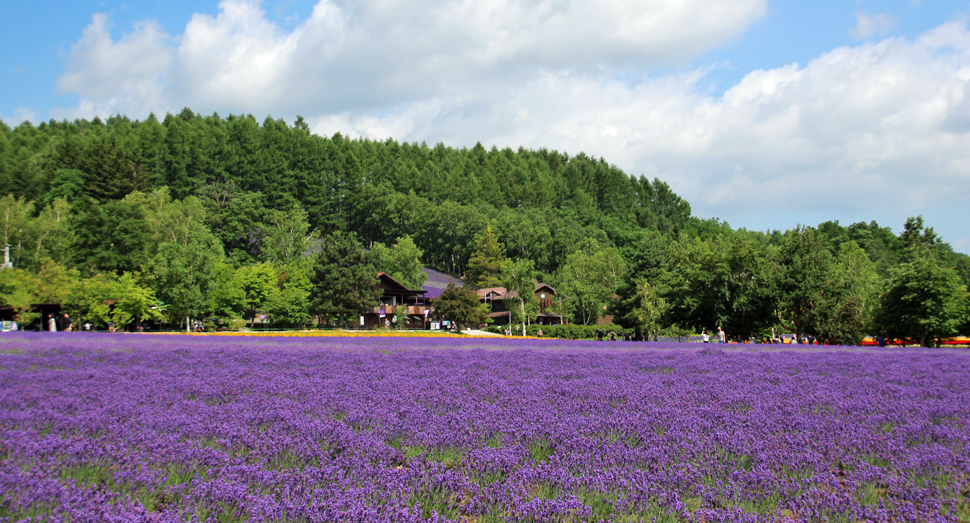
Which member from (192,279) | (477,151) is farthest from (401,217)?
(192,279)

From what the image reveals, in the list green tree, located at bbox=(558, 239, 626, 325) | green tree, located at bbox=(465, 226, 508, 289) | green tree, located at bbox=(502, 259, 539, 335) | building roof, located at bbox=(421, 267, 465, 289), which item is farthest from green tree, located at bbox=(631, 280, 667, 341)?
building roof, located at bbox=(421, 267, 465, 289)

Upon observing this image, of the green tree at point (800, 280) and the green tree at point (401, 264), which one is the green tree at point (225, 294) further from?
the green tree at point (800, 280)

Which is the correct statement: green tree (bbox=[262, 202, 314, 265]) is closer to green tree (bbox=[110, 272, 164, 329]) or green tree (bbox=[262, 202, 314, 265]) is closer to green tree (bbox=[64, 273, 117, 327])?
green tree (bbox=[64, 273, 117, 327])

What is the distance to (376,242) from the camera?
114 m

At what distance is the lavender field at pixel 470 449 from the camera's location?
495cm

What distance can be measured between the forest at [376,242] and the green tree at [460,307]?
9.57 m

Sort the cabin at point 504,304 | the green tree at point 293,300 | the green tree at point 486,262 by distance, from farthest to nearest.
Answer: the green tree at point 486,262 < the cabin at point 504,304 < the green tree at point 293,300

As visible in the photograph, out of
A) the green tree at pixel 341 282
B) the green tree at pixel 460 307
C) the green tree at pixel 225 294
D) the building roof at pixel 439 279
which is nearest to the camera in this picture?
the green tree at pixel 225 294

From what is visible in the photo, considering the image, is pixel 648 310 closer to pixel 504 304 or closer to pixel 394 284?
pixel 394 284

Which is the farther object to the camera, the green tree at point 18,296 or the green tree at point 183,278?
the green tree at point 183,278

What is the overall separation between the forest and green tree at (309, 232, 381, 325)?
0.24 m

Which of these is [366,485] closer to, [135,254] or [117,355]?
[117,355]

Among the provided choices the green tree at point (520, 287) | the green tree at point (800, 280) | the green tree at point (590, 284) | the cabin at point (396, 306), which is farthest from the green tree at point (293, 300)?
the green tree at point (800, 280)

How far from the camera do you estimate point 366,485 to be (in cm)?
529
